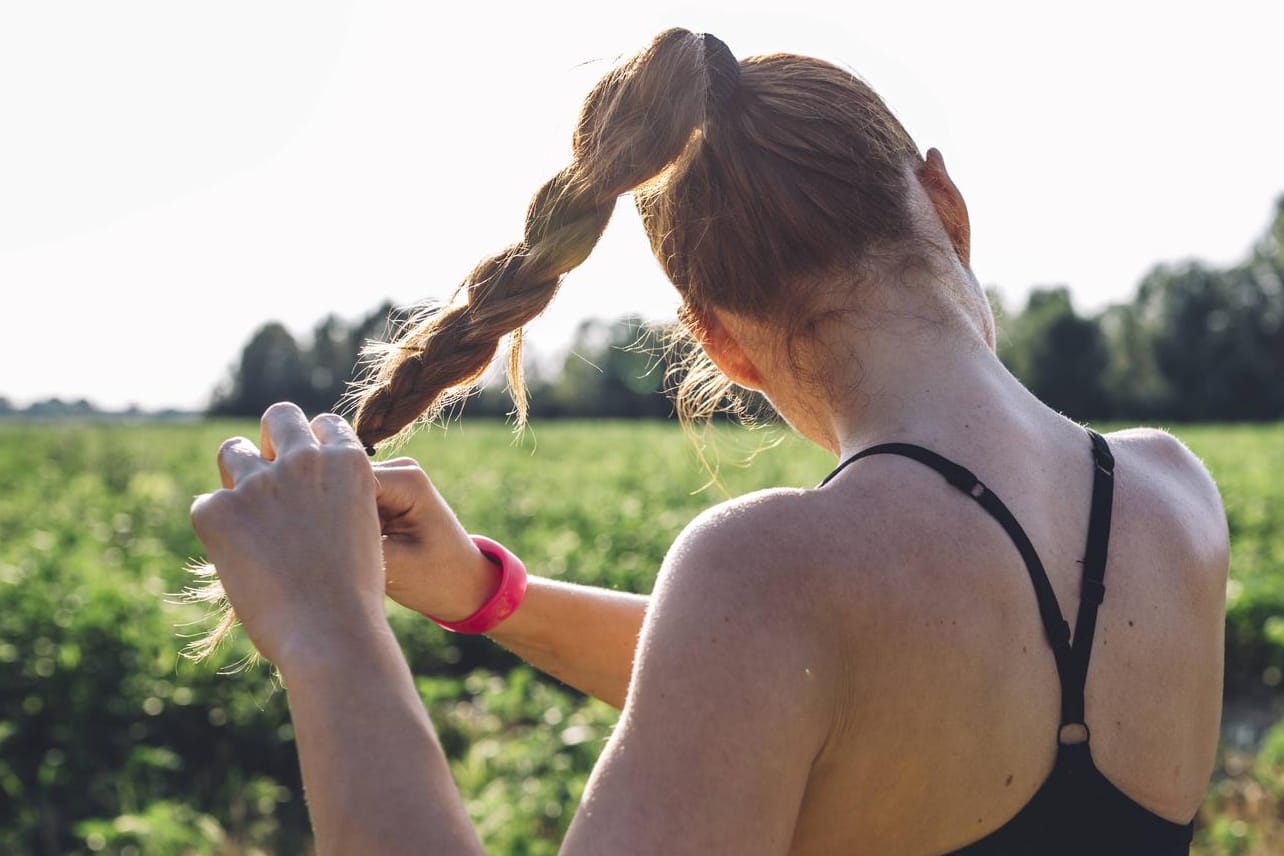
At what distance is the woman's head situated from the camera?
1.25 m

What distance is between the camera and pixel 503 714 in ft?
18.4

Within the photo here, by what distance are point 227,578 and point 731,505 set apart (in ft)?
1.47

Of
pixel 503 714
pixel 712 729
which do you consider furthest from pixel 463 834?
pixel 503 714

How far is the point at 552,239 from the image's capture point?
1448mm

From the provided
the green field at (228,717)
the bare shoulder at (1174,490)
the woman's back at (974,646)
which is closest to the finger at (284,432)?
the woman's back at (974,646)

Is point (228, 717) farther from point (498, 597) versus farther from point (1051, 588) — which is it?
point (1051, 588)

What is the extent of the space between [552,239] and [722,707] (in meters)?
0.71

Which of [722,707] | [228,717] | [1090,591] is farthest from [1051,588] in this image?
[228,717]

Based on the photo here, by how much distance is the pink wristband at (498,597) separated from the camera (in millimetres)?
1696

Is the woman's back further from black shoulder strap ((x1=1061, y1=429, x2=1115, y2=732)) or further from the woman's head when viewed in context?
the woman's head

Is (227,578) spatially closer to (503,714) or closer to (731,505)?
(731,505)

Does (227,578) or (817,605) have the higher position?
(227,578)

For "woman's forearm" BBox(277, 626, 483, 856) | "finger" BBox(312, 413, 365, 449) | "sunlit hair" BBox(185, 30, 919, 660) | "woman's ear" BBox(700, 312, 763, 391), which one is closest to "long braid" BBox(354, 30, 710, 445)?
"sunlit hair" BBox(185, 30, 919, 660)

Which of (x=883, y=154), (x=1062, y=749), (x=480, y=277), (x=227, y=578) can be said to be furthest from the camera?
(x=480, y=277)
